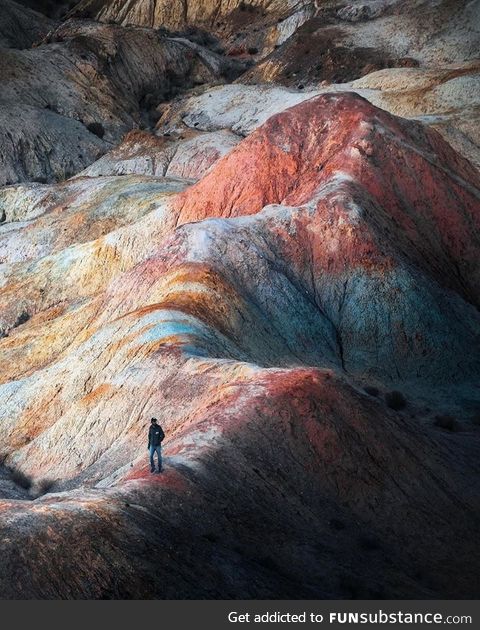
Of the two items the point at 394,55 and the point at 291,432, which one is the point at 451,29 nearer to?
the point at 394,55

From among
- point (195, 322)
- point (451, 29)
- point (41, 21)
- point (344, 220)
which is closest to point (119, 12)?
point (41, 21)

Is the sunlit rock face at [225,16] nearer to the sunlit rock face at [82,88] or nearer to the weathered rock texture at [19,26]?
the weathered rock texture at [19,26]

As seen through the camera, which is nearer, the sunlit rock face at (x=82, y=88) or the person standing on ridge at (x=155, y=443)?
the person standing on ridge at (x=155, y=443)

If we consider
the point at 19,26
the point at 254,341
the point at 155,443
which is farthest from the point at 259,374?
the point at 19,26

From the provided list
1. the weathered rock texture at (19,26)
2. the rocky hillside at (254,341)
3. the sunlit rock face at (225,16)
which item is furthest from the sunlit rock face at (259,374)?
the weathered rock texture at (19,26)

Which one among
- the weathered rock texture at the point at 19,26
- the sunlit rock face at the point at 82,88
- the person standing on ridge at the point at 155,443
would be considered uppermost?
the weathered rock texture at the point at 19,26

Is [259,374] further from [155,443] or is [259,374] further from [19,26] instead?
[19,26]
